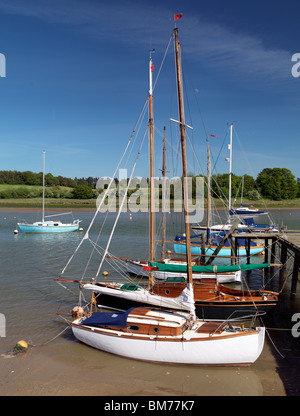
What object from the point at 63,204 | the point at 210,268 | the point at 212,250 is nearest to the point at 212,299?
the point at 210,268

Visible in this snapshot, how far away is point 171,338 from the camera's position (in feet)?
41.5

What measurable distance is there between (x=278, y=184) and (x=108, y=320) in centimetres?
13387

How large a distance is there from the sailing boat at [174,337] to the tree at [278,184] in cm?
13060

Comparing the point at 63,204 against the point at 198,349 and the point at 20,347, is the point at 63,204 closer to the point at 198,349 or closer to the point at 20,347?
the point at 20,347

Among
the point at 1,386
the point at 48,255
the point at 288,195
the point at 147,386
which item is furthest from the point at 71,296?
the point at 288,195

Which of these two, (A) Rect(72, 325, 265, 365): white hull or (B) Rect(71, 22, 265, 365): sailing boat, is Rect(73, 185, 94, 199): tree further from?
(A) Rect(72, 325, 265, 365): white hull

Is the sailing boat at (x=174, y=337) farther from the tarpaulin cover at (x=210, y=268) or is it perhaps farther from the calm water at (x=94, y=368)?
the tarpaulin cover at (x=210, y=268)

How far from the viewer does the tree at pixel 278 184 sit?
135125 mm

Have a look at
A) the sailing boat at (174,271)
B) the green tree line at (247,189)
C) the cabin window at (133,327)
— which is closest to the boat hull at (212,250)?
the sailing boat at (174,271)

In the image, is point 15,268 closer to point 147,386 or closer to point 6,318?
point 6,318

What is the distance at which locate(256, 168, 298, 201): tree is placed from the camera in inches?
5320

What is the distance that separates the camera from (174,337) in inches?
502

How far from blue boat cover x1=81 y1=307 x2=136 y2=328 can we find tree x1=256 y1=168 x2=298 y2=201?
131164 millimetres
